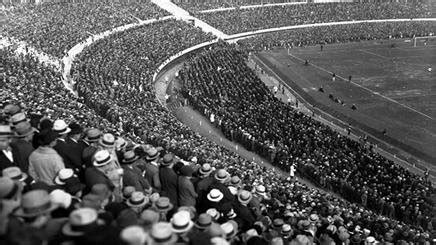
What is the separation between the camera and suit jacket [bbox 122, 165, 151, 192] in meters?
10.1

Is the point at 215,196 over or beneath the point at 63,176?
beneath

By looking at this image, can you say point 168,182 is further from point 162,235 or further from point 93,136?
point 162,235

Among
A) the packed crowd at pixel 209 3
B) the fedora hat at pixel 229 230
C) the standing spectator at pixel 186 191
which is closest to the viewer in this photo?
the fedora hat at pixel 229 230

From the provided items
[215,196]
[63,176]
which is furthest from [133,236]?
[215,196]

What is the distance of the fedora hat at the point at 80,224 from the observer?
6188 millimetres

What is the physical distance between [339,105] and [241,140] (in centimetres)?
1501

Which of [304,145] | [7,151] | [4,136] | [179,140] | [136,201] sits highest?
[4,136]

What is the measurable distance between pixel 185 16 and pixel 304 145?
54412 millimetres

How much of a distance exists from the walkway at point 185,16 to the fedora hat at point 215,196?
6595cm

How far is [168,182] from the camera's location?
1066 centimetres

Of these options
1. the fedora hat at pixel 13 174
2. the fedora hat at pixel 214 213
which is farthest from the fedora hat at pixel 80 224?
the fedora hat at pixel 214 213

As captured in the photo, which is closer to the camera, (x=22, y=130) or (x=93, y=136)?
(x=22, y=130)

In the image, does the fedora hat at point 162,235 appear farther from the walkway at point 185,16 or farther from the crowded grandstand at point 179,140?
the walkway at point 185,16

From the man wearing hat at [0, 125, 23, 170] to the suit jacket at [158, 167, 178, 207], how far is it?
9.47 feet
